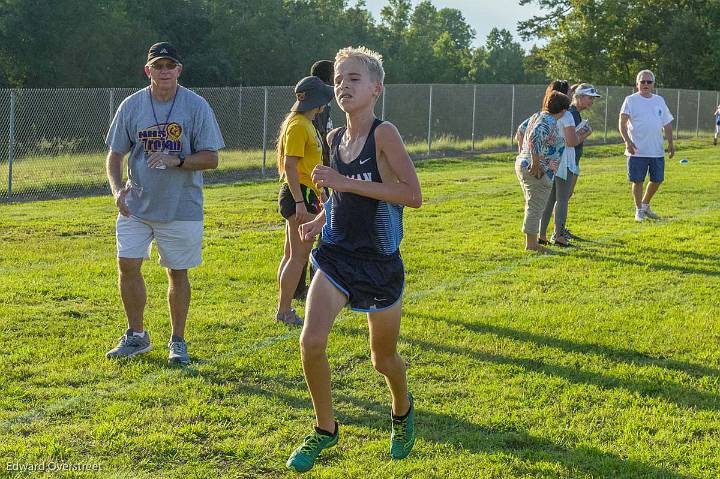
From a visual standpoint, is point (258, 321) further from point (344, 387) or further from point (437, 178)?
point (437, 178)

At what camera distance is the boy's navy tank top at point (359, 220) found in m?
4.70

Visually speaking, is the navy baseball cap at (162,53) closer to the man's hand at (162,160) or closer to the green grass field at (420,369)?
the man's hand at (162,160)

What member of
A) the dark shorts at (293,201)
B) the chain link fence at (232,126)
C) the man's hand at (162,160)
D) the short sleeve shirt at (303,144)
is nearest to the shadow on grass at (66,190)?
the chain link fence at (232,126)

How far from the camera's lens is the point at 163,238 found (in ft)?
21.1

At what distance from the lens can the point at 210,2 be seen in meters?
54.5

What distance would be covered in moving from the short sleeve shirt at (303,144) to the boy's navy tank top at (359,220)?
7.32 ft

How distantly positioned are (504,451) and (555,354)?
1.95m

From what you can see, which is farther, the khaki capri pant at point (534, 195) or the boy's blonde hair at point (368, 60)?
the khaki capri pant at point (534, 195)

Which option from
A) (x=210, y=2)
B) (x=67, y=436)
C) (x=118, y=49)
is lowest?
(x=67, y=436)

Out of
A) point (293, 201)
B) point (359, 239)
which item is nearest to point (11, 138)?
A: point (293, 201)

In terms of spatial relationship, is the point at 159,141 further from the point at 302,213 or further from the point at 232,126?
the point at 232,126

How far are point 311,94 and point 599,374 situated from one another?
8.95ft

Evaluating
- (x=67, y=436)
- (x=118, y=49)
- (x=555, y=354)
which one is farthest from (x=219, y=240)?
(x=118, y=49)

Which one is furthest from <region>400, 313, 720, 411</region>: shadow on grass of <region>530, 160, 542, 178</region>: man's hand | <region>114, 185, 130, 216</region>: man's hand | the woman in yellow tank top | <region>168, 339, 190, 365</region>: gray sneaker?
<region>530, 160, 542, 178</region>: man's hand
